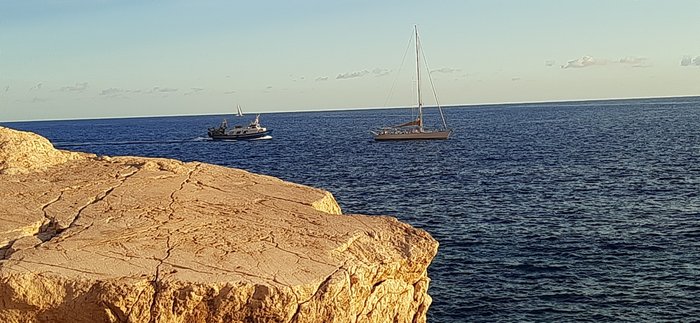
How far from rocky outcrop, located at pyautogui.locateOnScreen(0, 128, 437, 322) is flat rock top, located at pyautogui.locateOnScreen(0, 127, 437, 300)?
1.0 inches

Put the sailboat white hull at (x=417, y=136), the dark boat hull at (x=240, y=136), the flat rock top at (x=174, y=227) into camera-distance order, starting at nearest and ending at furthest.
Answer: the flat rock top at (x=174, y=227), the sailboat white hull at (x=417, y=136), the dark boat hull at (x=240, y=136)

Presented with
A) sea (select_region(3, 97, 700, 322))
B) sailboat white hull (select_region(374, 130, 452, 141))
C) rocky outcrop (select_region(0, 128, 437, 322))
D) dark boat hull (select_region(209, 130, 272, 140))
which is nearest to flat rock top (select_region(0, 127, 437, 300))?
Answer: rocky outcrop (select_region(0, 128, 437, 322))

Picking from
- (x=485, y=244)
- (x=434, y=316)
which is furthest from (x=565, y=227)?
(x=434, y=316)

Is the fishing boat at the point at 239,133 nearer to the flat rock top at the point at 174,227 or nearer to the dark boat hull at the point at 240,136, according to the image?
the dark boat hull at the point at 240,136

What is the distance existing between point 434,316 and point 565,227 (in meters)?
14.1

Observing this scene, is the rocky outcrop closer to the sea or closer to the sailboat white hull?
the sea

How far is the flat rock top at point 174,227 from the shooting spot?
391 inches

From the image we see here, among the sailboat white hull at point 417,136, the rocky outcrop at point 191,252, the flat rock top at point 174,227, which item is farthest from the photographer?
the sailboat white hull at point 417,136

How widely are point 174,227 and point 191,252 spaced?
1044 millimetres

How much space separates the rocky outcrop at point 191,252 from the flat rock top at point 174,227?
1.0 inches

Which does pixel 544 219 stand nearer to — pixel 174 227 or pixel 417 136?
pixel 174 227

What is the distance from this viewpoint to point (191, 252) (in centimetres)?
1034

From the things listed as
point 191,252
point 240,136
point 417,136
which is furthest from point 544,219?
point 240,136

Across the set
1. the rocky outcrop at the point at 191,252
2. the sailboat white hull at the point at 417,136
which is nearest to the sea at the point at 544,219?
the rocky outcrop at the point at 191,252
